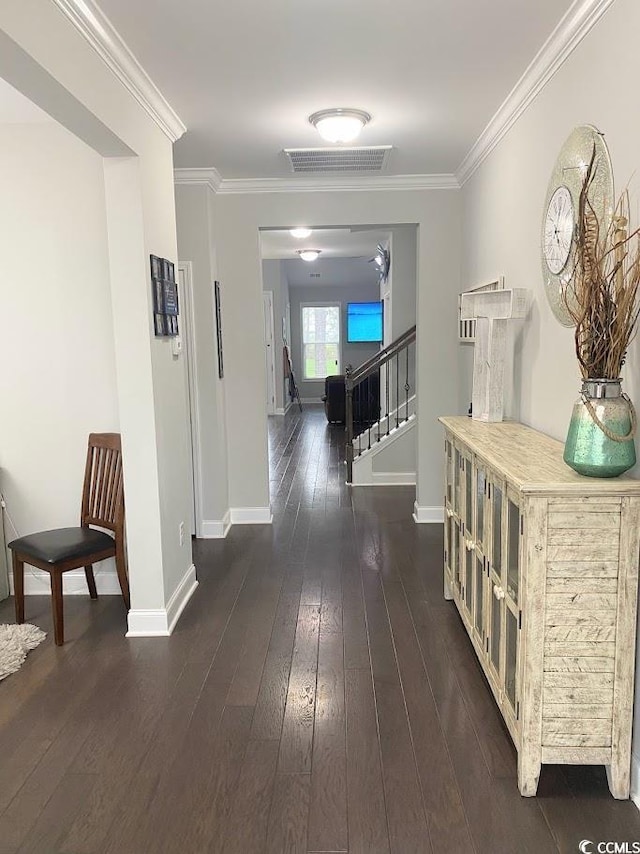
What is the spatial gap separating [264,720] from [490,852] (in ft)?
3.17

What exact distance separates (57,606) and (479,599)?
2000 millimetres

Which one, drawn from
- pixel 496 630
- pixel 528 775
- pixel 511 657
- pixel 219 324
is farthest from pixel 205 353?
pixel 528 775

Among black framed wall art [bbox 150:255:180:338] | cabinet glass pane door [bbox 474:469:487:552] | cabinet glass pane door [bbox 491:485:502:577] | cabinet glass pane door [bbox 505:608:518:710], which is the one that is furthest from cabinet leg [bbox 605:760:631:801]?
black framed wall art [bbox 150:255:180:338]

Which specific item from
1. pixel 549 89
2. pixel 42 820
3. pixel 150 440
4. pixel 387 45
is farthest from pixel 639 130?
pixel 42 820

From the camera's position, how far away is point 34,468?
3.67 metres

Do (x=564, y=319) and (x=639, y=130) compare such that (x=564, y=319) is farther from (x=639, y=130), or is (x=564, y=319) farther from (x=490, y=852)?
(x=490, y=852)

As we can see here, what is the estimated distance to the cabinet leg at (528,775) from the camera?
78.2 inches

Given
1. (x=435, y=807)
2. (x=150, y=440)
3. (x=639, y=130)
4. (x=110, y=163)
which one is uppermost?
(x=110, y=163)

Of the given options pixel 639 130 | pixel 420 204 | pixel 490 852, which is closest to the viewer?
pixel 490 852

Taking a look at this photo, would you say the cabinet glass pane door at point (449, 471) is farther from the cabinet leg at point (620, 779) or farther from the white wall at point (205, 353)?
the white wall at point (205, 353)

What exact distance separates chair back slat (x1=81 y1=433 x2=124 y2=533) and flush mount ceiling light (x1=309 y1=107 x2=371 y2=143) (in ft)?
6.61

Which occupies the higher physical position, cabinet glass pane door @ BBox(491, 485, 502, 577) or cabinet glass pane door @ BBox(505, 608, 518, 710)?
cabinet glass pane door @ BBox(491, 485, 502, 577)

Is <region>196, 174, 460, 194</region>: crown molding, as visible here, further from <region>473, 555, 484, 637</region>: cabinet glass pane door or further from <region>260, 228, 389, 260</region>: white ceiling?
<region>473, 555, 484, 637</region>: cabinet glass pane door

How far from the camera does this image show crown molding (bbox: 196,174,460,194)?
462cm
